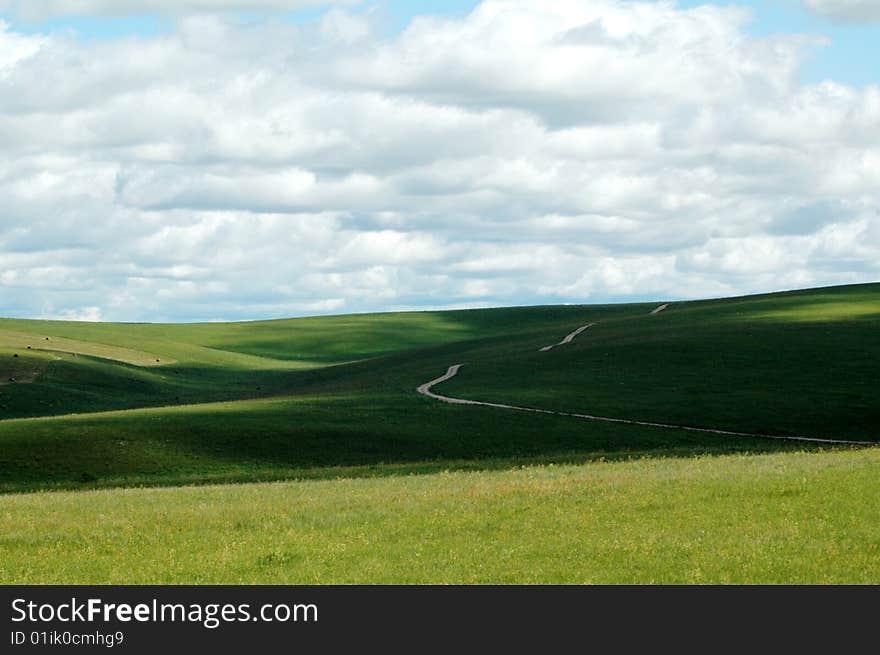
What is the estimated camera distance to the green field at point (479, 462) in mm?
25352

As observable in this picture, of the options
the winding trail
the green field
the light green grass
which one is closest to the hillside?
the green field

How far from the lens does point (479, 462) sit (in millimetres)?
59938

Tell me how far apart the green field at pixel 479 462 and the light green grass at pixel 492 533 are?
108 millimetres

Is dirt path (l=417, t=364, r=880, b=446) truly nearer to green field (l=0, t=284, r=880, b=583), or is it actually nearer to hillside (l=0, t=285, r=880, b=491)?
hillside (l=0, t=285, r=880, b=491)

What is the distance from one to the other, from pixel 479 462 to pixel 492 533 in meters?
31.7

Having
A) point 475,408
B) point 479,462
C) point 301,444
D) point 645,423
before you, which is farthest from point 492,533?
point 475,408

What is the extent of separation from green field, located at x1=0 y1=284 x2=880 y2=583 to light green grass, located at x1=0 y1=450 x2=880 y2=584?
0.11 meters

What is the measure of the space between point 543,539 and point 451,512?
509 cm

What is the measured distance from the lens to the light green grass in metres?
23.8

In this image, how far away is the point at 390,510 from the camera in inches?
1284

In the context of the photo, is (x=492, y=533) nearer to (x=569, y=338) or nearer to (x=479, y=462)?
(x=479, y=462)

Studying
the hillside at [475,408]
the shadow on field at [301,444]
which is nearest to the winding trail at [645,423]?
the hillside at [475,408]

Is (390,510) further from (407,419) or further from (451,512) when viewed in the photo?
(407,419)
